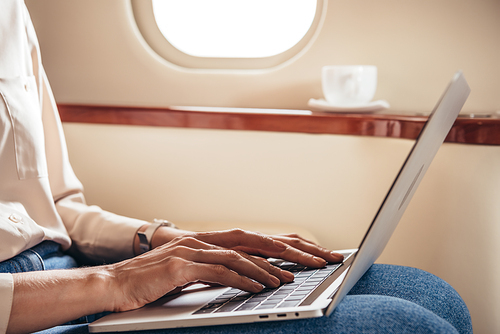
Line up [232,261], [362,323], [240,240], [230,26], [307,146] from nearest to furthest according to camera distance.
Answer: [362,323]
[232,261]
[240,240]
[307,146]
[230,26]

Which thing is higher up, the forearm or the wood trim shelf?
the wood trim shelf

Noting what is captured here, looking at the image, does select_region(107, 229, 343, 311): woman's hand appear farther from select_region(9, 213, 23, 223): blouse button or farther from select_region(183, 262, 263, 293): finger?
select_region(9, 213, 23, 223): blouse button

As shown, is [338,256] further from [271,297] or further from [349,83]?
[349,83]

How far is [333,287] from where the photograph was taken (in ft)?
1.74

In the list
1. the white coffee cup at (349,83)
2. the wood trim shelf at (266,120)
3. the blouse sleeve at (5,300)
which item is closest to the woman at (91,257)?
the blouse sleeve at (5,300)

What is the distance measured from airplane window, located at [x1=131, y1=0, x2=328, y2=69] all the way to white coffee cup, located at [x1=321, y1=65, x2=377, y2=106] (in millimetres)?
279

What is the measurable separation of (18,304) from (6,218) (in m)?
0.23

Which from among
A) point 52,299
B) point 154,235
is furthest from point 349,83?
point 52,299

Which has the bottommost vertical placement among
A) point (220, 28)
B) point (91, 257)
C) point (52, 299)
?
point (91, 257)

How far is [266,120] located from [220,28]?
593mm

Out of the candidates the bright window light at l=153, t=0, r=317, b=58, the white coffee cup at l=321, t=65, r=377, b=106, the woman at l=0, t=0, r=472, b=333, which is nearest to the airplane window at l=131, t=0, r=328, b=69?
the bright window light at l=153, t=0, r=317, b=58

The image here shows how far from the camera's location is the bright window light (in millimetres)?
1514

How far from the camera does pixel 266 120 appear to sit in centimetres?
114

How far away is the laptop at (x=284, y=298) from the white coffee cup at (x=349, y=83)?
0.70m
